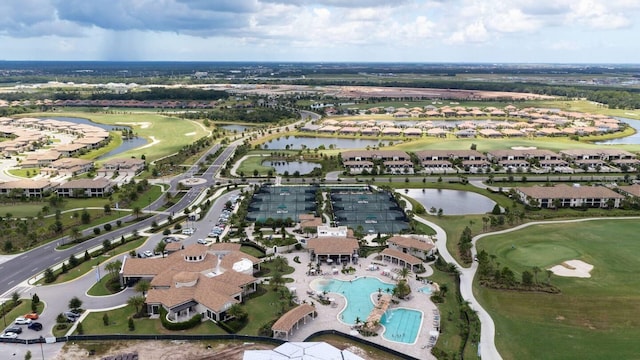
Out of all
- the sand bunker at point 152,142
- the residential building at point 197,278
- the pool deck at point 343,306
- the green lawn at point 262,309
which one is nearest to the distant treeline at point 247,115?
the sand bunker at point 152,142

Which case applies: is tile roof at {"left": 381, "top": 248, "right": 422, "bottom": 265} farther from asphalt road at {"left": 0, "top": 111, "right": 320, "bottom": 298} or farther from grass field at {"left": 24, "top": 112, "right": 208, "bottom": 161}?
grass field at {"left": 24, "top": 112, "right": 208, "bottom": 161}

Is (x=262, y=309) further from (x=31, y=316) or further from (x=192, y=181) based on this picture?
(x=192, y=181)

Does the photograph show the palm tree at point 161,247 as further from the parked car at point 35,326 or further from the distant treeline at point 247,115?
the distant treeline at point 247,115

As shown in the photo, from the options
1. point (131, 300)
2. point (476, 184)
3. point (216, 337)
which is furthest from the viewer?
point (476, 184)

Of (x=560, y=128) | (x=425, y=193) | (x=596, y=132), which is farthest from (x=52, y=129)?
(x=596, y=132)

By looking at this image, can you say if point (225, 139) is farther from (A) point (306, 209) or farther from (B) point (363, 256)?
(B) point (363, 256)

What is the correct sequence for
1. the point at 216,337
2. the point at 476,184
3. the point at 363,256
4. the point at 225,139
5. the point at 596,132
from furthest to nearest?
the point at 596,132 → the point at 225,139 → the point at 476,184 → the point at 363,256 → the point at 216,337

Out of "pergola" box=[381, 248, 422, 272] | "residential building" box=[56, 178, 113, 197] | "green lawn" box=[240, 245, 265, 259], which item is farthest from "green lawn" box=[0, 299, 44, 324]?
"residential building" box=[56, 178, 113, 197]
